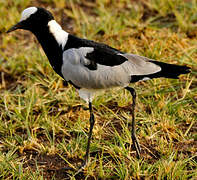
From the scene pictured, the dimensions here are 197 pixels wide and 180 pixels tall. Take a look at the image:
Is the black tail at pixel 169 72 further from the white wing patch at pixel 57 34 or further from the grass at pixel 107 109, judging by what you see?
the white wing patch at pixel 57 34

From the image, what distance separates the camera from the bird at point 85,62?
312 cm

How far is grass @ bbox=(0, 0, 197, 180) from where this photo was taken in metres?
3.19

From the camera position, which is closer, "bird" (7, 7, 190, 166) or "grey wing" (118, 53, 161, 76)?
"bird" (7, 7, 190, 166)

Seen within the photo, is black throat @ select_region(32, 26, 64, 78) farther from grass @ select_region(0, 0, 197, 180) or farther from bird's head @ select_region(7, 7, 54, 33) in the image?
grass @ select_region(0, 0, 197, 180)

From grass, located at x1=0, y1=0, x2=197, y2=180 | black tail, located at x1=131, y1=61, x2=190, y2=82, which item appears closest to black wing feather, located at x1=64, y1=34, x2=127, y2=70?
black tail, located at x1=131, y1=61, x2=190, y2=82

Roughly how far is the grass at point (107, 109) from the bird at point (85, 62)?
23 centimetres

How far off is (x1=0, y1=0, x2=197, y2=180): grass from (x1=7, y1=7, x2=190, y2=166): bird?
0.76ft

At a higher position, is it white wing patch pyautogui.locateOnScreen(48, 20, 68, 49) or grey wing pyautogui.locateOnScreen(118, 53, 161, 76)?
white wing patch pyautogui.locateOnScreen(48, 20, 68, 49)

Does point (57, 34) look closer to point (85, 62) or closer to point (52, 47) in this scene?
point (52, 47)

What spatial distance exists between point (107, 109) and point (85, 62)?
35.9 inches

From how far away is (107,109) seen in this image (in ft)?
12.8

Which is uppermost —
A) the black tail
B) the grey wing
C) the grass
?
the grey wing

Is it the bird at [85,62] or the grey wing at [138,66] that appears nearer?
the bird at [85,62]

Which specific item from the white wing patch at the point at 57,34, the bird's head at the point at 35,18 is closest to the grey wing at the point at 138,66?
the white wing patch at the point at 57,34
